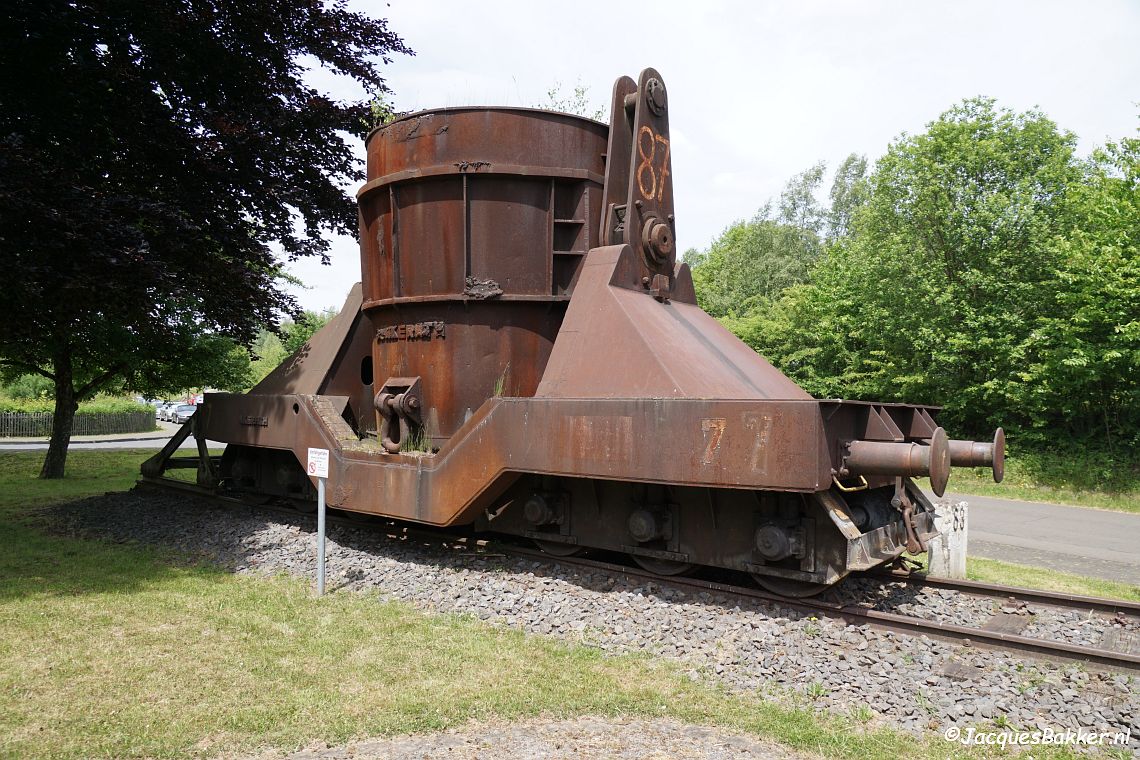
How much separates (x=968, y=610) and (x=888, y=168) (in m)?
19.3

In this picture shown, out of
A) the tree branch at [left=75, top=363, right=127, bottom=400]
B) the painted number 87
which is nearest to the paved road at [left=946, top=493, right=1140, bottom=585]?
the painted number 87

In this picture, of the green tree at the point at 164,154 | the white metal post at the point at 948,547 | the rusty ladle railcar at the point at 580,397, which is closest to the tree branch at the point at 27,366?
the green tree at the point at 164,154

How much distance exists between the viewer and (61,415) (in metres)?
14.7

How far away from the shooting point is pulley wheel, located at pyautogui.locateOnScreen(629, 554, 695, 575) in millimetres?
6177

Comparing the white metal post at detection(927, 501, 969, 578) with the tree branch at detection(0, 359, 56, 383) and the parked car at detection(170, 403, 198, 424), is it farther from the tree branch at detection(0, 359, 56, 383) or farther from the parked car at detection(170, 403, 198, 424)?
the parked car at detection(170, 403, 198, 424)

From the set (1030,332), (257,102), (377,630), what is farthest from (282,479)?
(1030,332)

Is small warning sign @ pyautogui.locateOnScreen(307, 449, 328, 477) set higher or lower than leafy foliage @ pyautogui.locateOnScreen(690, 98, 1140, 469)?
lower

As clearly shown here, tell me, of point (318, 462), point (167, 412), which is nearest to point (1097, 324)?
Answer: point (318, 462)

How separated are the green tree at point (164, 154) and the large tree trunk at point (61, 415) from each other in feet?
2.59

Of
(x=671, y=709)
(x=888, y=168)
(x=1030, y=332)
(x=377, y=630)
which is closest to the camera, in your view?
(x=671, y=709)

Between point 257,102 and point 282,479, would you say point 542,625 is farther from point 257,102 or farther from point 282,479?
point 257,102

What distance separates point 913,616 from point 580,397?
3063mm

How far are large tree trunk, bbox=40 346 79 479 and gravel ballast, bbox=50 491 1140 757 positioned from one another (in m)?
8.29

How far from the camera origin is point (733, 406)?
5.06 metres
